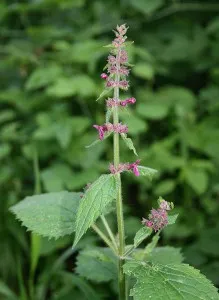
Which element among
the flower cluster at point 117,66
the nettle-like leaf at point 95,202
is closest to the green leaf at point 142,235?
the nettle-like leaf at point 95,202

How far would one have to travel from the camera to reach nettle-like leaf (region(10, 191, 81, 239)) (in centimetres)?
149

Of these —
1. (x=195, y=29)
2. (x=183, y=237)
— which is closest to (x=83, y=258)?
(x=183, y=237)

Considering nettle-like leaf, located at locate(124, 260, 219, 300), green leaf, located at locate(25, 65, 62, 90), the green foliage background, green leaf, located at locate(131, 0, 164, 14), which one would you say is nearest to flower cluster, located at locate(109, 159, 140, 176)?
nettle-like leaf, located at locate(124, 260, 219, 300)

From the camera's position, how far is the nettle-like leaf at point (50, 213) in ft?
4.90

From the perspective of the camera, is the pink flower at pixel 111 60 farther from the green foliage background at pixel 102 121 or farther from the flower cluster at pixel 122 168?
the green foliage background at pixel 102 121

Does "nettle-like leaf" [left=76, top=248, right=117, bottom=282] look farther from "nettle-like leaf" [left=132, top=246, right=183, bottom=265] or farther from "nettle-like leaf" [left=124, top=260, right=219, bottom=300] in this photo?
"nettle-like leaf" [left=124, top=260, right=219, bottom=300]

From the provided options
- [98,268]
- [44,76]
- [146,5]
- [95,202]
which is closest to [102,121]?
[44,76]

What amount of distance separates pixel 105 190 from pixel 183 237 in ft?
6.64

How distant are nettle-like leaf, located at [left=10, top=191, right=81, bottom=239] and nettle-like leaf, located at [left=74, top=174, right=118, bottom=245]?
0.88 feet

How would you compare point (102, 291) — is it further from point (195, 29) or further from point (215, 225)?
point (195, 29)

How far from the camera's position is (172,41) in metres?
3.94

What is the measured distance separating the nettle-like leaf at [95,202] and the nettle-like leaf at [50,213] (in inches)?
10.5

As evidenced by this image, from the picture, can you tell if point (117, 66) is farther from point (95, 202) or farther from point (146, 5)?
point (146, 5)

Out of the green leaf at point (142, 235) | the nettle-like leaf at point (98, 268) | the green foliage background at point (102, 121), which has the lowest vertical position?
the nettle-like leaf at point (98, 268)
